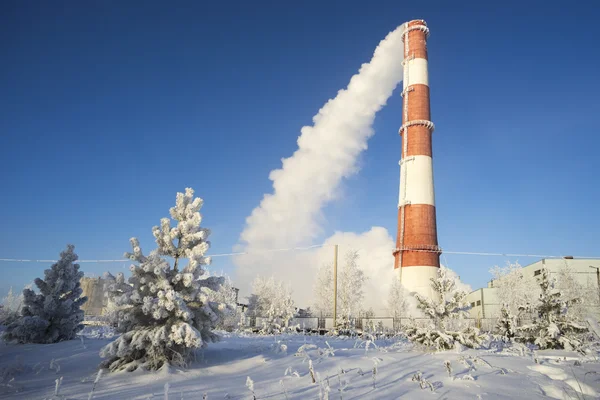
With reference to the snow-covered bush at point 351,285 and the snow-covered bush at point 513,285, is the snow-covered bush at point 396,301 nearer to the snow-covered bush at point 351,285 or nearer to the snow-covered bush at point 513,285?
the snow-covered bush at point 351,285

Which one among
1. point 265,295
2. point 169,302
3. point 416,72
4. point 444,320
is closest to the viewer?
point 169,302

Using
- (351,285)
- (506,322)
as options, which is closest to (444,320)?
(506,322)

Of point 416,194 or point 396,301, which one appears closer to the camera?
point 416,194

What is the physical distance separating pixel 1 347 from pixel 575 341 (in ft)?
67.0

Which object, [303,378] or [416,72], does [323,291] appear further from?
[303,378]

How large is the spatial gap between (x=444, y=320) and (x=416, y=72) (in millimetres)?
32278

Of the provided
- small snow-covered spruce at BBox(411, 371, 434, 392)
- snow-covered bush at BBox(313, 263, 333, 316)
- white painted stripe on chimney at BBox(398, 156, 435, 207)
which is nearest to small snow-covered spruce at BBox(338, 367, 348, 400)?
small snow-covered spruce at BBox(411, 371, 434, 392)

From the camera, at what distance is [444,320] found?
12.5m

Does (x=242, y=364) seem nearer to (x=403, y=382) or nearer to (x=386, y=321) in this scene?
(x=403, y=382)

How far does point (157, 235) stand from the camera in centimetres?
925

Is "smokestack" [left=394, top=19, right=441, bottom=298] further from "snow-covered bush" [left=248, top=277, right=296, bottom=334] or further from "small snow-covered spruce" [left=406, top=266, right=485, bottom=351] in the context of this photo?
"snow-covered bush" [left=248, top=277, right=296, bottom=334]

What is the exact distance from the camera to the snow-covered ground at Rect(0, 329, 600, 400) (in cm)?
612

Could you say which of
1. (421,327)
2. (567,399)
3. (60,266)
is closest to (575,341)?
(421,327)

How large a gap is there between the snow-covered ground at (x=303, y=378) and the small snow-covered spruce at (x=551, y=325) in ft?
14.0
